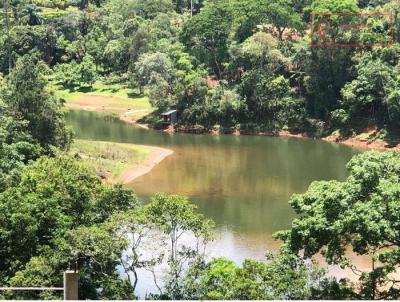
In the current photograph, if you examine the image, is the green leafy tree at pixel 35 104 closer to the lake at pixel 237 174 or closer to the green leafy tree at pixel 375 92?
the lake at pixel 237 174

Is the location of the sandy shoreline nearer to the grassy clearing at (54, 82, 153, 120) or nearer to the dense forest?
the dense forest

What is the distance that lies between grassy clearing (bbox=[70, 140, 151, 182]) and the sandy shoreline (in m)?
0.28

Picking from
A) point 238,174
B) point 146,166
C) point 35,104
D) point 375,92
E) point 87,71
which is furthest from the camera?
point 87,71

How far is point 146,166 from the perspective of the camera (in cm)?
4528

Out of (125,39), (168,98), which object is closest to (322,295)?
(168,98)

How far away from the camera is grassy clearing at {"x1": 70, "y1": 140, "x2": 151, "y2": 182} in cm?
4250

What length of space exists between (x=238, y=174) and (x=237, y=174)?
66 millimetres

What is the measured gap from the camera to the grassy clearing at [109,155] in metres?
42.5

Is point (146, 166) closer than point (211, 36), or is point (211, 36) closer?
point (146, 166)

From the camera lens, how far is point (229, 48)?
6344cm

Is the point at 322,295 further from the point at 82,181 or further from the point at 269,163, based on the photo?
the point at 269,163

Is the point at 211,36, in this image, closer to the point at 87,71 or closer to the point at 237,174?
the point at 87,71

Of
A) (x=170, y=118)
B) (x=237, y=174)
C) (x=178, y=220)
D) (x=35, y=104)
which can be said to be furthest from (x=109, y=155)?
(x=178, y=220)

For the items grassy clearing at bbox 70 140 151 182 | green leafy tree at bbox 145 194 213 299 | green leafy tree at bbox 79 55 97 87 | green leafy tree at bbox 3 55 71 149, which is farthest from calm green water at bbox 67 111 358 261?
green leafy tree at bbox 79 55 97 87
